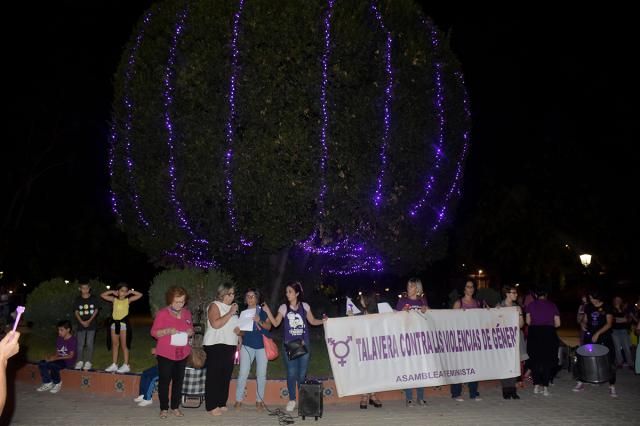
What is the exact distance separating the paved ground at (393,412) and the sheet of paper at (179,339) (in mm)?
963

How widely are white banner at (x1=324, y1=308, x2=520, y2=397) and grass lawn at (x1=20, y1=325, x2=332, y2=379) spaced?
1808 millimetres

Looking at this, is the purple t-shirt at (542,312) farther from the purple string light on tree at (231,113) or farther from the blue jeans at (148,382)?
the blue jeans at (148,382)

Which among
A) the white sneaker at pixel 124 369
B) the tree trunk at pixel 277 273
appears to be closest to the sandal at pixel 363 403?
the white sneaker at pixel 124 369

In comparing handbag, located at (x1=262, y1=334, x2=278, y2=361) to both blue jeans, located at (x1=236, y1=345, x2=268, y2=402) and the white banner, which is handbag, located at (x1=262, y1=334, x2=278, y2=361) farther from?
the white banner

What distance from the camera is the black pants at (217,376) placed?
31.2ft

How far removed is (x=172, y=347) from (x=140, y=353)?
4913 millimetres

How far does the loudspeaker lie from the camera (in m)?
9.20

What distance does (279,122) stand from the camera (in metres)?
13.2

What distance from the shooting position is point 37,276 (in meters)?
39.9

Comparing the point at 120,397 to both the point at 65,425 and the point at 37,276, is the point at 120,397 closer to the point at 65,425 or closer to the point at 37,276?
the point at 65,425

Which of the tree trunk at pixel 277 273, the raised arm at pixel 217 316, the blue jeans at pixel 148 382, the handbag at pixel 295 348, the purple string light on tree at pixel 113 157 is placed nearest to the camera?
the raised arm at pixel 217 316

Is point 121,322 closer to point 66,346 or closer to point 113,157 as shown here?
point 66,346

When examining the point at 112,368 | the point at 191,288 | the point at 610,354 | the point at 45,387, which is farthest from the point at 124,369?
the point at 610,354

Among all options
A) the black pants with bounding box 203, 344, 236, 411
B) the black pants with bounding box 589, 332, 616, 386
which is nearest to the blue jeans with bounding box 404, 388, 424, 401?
the black pants with bounding box 203, 344, 236, 411
